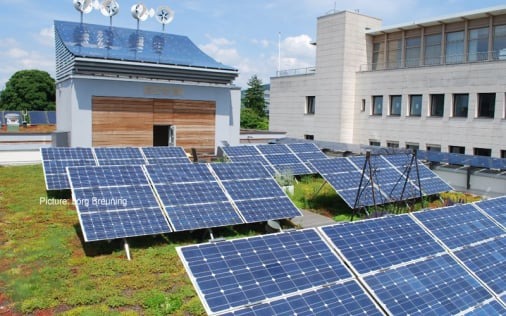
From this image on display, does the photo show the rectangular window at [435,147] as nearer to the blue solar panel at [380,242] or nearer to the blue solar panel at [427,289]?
the blue solar panel at [380,242]

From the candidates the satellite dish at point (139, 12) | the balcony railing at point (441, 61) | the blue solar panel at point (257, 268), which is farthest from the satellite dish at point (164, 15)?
the blue solar panel at point (257, 268)

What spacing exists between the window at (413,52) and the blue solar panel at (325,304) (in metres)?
35.4

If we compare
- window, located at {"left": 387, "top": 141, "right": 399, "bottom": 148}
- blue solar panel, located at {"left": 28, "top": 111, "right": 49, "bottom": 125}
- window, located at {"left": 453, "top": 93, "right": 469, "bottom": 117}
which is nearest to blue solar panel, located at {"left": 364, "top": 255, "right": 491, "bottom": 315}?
window, located at {"left": 453, "top": 93, "right": 469, "bottom": 117}

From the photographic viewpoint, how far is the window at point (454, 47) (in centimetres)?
3550

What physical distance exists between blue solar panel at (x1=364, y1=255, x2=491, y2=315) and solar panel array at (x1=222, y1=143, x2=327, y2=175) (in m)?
14.0

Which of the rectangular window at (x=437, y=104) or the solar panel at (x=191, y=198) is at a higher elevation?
the rectangular window at (x=437, y=104)

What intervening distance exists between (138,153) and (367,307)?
16994 mm

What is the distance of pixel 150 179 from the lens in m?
14.5

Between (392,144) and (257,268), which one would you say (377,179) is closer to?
(257,268)

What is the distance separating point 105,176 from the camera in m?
14.1

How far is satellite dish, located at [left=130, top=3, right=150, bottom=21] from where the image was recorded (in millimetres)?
37594

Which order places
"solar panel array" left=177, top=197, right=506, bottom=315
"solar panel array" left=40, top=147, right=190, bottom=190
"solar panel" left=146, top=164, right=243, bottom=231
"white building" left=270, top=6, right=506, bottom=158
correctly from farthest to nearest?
"white building" left=270, top=6, right=506, bottom=158 < "solar panel array" left=40, top=147, right=190, bottom=190 < "solar panel" left=146, top=164, right=243, bottom=231 < "solar panel array" left=177, top=197, right=506, bottom=315

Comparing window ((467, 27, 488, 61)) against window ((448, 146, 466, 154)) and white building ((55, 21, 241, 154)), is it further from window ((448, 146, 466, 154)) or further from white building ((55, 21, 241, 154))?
white building ((55, 21, 241, 154))

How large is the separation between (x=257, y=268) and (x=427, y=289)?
310cm
